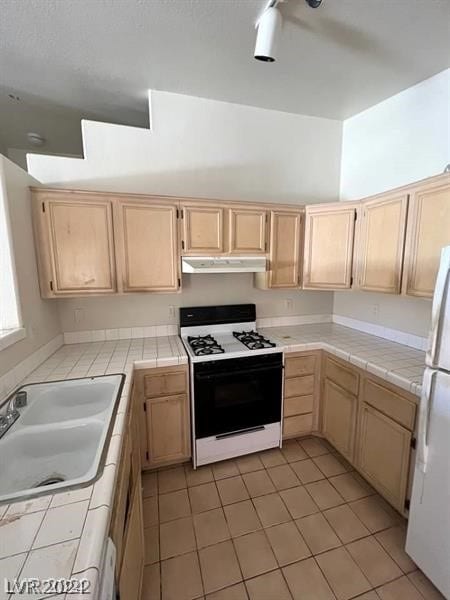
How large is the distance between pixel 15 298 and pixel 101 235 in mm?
699

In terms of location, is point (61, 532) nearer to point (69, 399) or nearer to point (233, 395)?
point (69, 399)

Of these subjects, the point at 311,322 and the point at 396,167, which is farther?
the point at 311,322

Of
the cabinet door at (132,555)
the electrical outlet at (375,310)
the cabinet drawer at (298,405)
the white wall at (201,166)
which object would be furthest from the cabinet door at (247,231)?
the cabinet door at (132,555)

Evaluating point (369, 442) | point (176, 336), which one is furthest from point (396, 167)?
point (176, 336)

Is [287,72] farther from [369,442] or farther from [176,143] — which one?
[369,442]

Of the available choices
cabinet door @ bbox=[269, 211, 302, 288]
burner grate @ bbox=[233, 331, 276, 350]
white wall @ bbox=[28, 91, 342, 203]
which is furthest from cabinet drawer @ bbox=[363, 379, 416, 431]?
white wall @ bbox=[28, 91, 342, 203]

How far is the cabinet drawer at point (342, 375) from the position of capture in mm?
2064

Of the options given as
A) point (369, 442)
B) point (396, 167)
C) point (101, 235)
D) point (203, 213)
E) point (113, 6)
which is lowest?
point (369, 442)

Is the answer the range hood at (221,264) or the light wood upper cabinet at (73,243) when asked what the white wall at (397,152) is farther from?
the light wood upper cabinet at (73,243)

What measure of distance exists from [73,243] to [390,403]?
2.44 meters

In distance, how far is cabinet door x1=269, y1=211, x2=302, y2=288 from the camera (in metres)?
2.41

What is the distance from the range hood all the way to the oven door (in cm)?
71

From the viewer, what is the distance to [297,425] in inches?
95.9

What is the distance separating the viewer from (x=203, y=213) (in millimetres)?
2195
